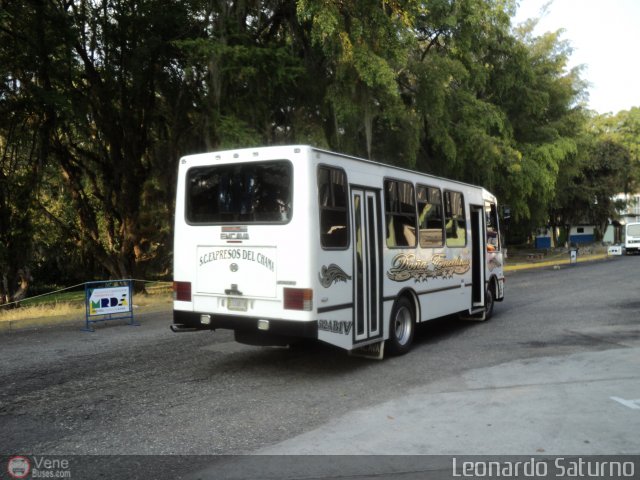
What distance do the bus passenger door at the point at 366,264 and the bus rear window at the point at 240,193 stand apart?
3.58ft

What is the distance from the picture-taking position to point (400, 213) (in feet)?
29.2

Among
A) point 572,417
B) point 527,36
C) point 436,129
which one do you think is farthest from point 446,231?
point 527,36

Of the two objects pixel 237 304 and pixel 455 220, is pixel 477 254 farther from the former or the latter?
pixel 237 304

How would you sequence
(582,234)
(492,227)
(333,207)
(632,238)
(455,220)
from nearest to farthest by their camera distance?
1. (333,207)
2. (455,220)
3. (492,227)
4. (632,238)
5. (582,234)

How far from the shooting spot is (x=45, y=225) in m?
23.7

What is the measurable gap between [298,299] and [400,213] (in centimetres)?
275

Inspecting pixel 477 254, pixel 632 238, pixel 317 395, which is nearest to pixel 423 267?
pixel 477 254

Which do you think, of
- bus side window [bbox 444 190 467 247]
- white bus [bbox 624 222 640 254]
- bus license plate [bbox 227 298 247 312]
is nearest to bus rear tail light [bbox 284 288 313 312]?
bus license plate [bbox 227 298 247 312]

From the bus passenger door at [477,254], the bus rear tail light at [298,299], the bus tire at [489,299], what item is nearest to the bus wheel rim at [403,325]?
the bus rear tail light at [298,299]

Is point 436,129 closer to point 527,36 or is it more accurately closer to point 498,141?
point 498,141

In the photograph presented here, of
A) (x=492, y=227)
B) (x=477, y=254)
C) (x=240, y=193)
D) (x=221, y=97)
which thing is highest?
(x=221, y=97)

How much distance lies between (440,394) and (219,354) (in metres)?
3.84

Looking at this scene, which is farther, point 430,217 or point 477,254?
point 477,254

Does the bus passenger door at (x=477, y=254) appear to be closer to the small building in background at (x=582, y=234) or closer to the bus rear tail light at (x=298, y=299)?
the bus rear tail light at (x=298, y=299)
